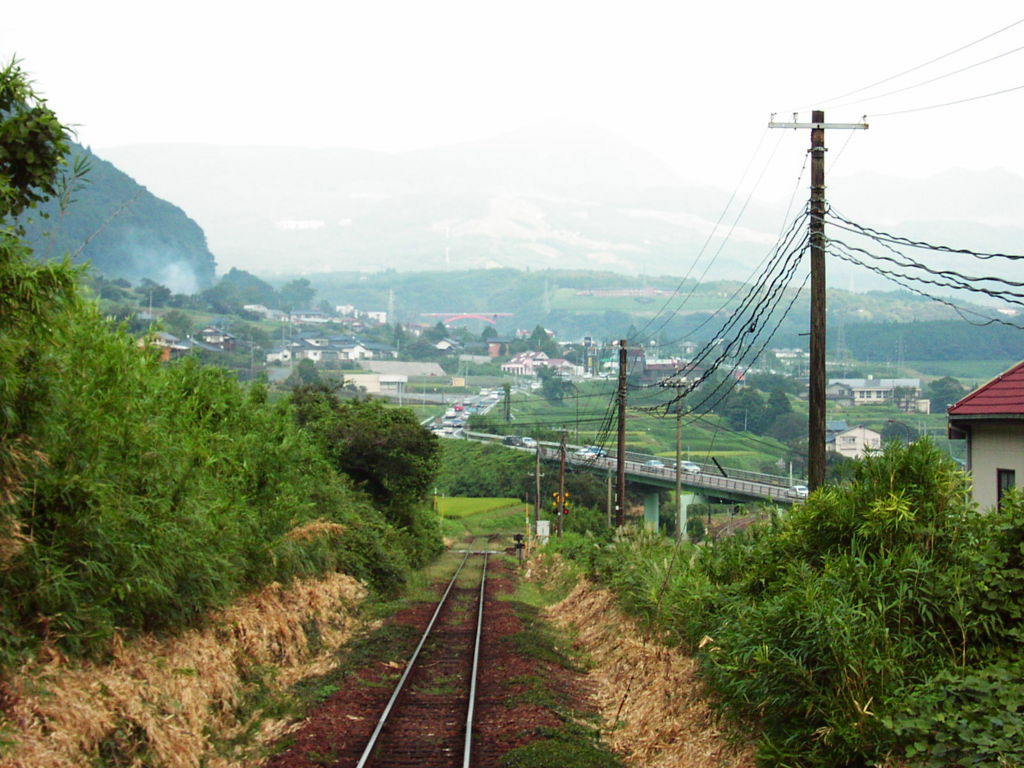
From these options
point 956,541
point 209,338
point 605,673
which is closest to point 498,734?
point 605,673

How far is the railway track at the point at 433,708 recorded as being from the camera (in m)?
10.2

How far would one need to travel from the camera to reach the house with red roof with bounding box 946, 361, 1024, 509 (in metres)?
16.7

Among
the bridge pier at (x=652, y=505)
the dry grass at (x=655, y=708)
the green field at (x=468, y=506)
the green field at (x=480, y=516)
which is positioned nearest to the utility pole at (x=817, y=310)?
the dry grass at (x=655, y=708)

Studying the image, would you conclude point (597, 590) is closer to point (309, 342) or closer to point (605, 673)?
point (605, 673)

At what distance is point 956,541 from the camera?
8.72 meters

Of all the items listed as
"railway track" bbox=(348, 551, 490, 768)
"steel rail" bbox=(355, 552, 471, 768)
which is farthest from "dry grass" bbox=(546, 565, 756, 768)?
"steel rail" bbox=(355, 552, 471, 768)

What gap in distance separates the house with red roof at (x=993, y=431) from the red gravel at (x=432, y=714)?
848 cm

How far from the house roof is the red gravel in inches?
341

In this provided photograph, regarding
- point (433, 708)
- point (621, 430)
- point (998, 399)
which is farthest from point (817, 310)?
point (621, 430)

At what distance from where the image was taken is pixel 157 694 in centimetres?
1006

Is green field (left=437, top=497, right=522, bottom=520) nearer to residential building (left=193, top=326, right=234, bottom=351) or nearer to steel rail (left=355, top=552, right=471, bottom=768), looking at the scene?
residential building (left=193, top=326, right=234, bottom=351)

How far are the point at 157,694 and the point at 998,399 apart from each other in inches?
574

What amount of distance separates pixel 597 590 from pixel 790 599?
1223 cm

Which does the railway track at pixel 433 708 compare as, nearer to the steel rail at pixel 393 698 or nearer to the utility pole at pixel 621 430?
the steel rail at pixel 393 698
